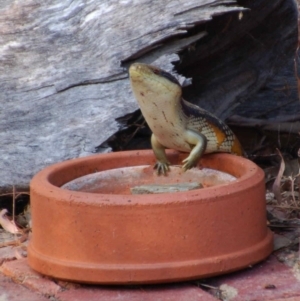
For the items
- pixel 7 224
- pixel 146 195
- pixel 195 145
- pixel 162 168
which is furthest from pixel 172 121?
pixel 7 224

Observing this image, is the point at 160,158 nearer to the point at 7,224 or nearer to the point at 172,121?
the point at 172,121

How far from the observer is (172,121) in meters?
3.24

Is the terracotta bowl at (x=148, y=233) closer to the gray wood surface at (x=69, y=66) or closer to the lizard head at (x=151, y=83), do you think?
the lizard head at (x=151, y=83)

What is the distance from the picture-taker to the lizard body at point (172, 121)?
121 inches

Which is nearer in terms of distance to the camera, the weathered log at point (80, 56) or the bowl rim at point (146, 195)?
the bowl rim at point (146, 195)

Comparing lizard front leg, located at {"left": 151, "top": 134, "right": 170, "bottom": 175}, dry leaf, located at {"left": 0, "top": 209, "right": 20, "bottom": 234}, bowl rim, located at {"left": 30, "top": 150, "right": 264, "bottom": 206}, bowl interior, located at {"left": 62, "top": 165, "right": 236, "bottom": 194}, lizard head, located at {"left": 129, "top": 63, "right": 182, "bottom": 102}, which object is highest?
lizard head, located at {"left": 129, "top": 63, "right": 182, "bottom": 102}

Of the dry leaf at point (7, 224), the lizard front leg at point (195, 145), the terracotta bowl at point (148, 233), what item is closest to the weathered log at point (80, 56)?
the dry leaf at point (7, 224)

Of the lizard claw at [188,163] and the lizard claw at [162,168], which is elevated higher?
the lizard claw at [188,163]

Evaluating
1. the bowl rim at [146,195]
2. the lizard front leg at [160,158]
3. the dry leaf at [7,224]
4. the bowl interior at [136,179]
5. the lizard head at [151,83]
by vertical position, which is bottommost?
the dry leaf at [7,224]

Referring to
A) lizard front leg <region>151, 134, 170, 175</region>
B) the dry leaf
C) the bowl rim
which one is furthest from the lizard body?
the dry leaf

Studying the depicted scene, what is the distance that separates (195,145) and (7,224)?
1.17 metres

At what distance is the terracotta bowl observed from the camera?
106 inches

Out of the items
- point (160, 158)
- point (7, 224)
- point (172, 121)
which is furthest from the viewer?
point (7, 224)

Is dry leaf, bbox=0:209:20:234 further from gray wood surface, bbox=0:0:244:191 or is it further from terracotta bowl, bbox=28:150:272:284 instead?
terracotta bowl, bbox=28:150:272:284
